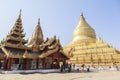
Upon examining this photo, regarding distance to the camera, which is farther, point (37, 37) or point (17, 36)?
point (37, 37)

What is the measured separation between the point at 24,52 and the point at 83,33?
24.0 m

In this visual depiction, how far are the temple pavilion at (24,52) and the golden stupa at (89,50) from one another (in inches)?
383

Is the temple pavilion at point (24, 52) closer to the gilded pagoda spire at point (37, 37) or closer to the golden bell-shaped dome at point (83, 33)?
the gilded pagoda spire at point (37, 37)

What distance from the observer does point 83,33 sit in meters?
40.0

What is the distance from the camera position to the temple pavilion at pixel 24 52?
17.8 metres

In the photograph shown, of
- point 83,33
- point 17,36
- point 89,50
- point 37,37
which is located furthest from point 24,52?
point 83,33

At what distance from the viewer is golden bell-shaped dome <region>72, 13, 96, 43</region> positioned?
38.7 metres

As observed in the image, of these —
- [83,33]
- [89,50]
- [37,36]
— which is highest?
[83,33]

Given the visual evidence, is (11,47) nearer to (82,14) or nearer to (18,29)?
(18,29)

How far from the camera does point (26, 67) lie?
1786cm

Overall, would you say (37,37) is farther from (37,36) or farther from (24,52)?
(24,52)

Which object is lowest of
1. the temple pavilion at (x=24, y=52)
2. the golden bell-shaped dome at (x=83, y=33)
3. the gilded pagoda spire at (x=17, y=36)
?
the temple pavilion at (x=24, y=52)

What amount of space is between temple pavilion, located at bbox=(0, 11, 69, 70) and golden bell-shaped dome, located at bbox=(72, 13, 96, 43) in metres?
17.3

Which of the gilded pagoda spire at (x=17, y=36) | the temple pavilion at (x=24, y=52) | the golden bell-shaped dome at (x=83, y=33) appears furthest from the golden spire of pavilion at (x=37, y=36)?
the golden bell-shaped dome at (x=83, y=33)
